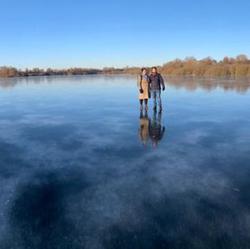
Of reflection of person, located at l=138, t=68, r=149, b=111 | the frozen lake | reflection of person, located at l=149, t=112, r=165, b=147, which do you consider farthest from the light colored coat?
the frozen lake

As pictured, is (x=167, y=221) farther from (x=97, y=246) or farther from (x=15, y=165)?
(x=15, y=165)

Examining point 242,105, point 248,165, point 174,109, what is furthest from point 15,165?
point 242,105

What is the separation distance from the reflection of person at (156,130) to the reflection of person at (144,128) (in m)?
0.10

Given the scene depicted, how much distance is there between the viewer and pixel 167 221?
9.03 ft

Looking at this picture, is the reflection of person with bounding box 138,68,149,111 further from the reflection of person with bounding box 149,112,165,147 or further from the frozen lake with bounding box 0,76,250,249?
the frozen lake with bounding box 0,76,250,249

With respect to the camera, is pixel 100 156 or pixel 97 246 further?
pixel 100 156

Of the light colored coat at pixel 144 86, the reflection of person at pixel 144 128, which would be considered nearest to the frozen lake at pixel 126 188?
the reflection of person at pixel 144 128

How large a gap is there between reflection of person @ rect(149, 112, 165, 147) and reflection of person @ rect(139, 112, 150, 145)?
10cm

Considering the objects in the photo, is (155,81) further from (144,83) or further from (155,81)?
(144,83)

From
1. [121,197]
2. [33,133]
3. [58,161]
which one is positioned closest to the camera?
[121,197]

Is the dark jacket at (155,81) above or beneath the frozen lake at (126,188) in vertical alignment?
above

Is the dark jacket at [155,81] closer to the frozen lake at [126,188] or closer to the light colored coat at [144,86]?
the light colored coat at [144,86]

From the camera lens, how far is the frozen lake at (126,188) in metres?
2.54

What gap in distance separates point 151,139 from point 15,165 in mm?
2848
